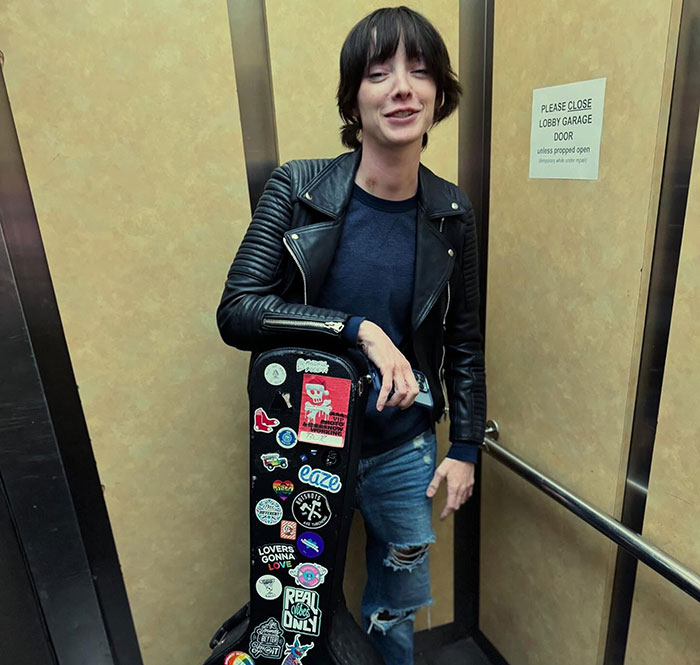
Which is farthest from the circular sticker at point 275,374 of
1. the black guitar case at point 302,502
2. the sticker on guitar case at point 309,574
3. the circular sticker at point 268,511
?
the sticker on guitar case at point 309,574

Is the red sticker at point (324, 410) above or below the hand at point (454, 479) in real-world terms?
above

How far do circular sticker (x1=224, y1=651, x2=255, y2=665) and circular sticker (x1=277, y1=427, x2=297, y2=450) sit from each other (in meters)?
0.42

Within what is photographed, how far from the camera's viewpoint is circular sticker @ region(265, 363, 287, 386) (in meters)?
0.88

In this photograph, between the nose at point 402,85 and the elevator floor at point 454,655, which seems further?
the elevator floor at point 454,655

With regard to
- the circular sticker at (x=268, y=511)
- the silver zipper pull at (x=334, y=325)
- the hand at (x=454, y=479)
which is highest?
the silver zipper pull at (x=334, y=325)

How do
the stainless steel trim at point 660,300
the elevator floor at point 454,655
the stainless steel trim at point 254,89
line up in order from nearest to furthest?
1. the stainless steel trim at point 660,300
2. the stainless steel trim at point 254,89
3. the elevator floor at point 454,655

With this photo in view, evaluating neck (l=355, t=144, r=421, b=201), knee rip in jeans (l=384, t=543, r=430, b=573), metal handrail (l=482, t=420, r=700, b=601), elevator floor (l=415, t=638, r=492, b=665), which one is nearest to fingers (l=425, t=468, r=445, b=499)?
knee rip in jeans (l=384, t=543, r=430, b=573)

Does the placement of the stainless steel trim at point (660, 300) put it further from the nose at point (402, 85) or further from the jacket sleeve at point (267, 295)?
the jacket sleeve at point (267, 295)

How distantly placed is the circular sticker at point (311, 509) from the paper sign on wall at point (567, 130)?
2.49ft

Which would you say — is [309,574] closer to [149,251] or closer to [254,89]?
[149,251]

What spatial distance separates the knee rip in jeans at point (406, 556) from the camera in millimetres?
1130

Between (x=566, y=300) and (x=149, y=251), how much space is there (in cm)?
86

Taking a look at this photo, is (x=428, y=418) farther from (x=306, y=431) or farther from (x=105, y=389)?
(x=105, y=389)

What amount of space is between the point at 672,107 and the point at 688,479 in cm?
60
